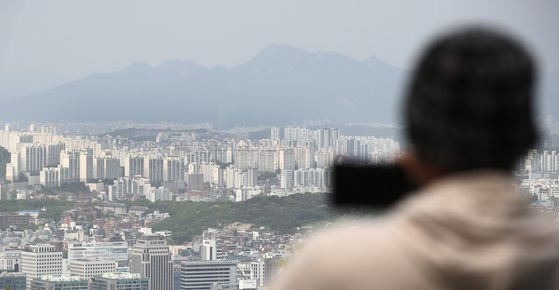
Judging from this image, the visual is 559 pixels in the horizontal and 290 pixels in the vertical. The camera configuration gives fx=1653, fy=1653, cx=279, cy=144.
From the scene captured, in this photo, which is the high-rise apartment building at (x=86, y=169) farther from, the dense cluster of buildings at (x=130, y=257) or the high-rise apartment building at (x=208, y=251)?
the high-rise apartment building at (x=208, y=251)

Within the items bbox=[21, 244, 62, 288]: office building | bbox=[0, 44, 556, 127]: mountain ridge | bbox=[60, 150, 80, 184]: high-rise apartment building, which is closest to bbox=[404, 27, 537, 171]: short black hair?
bbox=[21, 244, 62, 288]: office building

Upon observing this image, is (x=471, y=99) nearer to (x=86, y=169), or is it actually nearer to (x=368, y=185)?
(x=368, y=185)

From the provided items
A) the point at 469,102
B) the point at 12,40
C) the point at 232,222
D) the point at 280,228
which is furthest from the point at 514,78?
the point at 12,40

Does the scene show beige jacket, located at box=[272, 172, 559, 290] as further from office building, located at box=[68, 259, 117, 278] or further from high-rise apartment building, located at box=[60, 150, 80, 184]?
high-rise apartment building, located at box=[60, 150, 80, 184]

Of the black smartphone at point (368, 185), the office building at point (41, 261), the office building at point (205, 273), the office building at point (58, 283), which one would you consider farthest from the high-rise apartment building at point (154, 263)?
the black smartphone at point (368, 185)

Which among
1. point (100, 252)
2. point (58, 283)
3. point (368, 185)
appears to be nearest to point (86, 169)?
point (100, 252)

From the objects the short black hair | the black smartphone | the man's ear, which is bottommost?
the black smartphone

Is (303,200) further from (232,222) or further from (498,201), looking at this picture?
(498,201)
